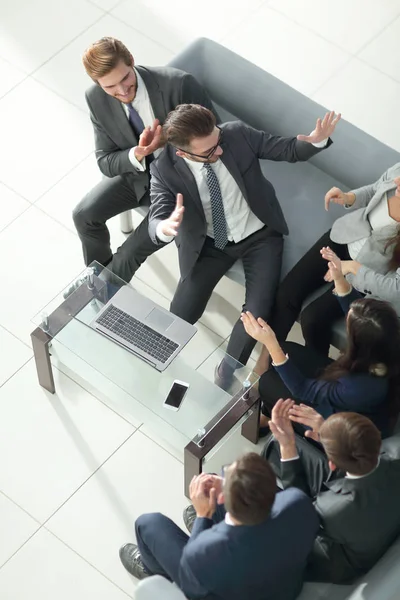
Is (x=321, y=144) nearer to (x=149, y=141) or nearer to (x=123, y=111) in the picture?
(x=149, y=141)

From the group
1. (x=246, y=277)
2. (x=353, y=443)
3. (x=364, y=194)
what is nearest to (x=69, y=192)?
(x=246, y=277)

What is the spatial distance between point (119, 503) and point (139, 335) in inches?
27.4

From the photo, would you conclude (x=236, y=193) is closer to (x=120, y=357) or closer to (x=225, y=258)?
(x=225, y=258)

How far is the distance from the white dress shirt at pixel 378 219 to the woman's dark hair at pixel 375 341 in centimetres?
52

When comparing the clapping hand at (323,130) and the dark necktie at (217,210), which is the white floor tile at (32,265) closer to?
the dark necktie at (217,210)

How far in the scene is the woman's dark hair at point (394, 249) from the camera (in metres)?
3.66

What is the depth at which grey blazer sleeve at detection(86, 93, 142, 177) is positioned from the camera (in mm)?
3979

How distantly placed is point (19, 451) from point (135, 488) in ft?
1.72

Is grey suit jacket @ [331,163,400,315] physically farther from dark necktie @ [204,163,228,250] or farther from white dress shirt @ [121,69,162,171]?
white dress shirt @ [121,69,162,171]

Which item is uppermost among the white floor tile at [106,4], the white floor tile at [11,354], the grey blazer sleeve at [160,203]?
the white floor tile at [106,4]

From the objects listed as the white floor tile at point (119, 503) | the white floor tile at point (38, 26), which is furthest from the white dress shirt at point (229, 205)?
the white floor tile at point (38, 26)

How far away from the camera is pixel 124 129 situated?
3.99 meters

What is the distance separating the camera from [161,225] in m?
3.73

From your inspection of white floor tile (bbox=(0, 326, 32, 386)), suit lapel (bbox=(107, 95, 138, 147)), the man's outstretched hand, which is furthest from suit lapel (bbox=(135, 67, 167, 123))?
white floor tile (bbox=(0, 326, 32, 386))
